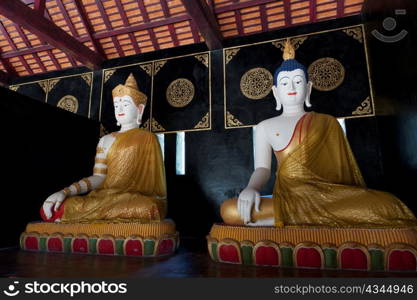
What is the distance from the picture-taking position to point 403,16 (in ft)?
8.65

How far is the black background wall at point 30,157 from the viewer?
3029mm

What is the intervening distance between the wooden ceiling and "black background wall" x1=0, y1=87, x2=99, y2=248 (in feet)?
4.00

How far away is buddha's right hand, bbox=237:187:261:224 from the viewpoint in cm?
196

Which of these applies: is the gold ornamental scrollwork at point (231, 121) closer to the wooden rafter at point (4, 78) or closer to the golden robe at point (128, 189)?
the golden robe at point (128, 189)

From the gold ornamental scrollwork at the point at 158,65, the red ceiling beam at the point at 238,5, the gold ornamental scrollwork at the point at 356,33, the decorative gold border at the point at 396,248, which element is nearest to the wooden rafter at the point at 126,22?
the gold ornamental scrollwork at the point at 158,65

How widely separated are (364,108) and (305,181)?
7.05 ft

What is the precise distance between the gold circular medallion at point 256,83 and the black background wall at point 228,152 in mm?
365

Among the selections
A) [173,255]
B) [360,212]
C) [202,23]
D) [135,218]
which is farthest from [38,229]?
[202,23]

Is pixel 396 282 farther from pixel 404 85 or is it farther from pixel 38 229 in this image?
pixel 38 229

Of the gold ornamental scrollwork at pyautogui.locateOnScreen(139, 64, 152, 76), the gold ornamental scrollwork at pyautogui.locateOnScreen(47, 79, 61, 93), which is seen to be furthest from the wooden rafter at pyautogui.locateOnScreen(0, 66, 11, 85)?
the gold ornamental scrollwork at pyautogui.locateOnScreen(139, 64, 152, 76)

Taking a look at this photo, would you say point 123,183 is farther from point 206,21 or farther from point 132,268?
point 206,21

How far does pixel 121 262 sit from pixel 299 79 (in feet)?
6.88

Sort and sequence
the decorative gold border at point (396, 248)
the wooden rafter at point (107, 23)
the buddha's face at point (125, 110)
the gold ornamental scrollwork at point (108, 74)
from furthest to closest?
the gold ornamental scrollwork at point (108, 74) < the wooden rafter at point (107, 23) < the buddha's face at point (125, 110) < the decorative gold border at point (396, 248)

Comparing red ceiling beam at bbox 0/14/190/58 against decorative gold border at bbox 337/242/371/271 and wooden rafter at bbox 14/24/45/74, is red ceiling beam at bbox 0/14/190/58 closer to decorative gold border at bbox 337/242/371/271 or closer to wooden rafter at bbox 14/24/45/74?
wooden rafter at bbox 14/24/45/74
